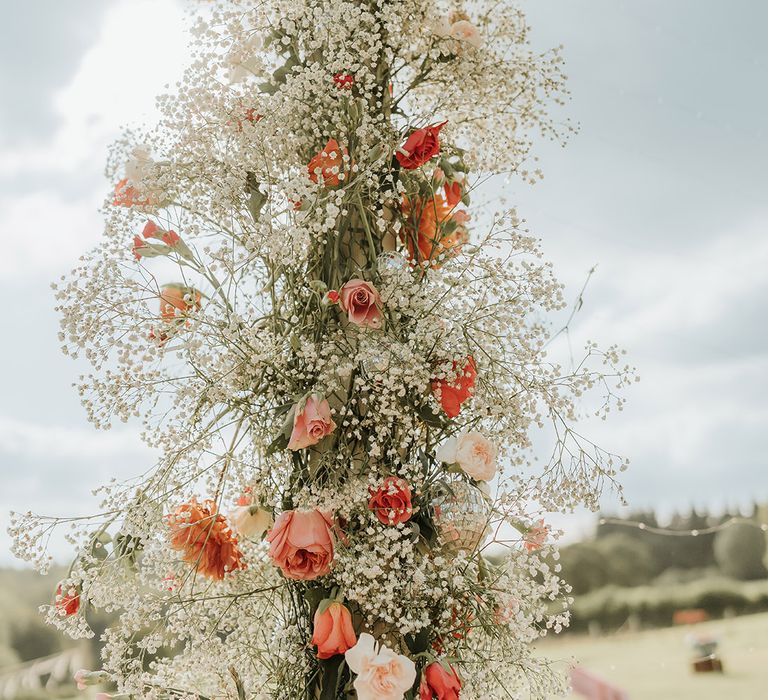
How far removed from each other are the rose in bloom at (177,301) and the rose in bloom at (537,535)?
1.50 ft

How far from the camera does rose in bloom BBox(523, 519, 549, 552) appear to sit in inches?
36.9

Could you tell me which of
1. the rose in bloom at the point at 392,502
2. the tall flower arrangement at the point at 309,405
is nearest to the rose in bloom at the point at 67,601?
the tall flower arrangement at the point at 309,405

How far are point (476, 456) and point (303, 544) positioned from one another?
0.21 m

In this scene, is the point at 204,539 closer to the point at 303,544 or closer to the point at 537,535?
the point at 303,544

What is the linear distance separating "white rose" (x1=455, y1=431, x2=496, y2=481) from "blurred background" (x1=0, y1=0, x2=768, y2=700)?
1008 mm

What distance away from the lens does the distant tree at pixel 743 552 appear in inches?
78.4

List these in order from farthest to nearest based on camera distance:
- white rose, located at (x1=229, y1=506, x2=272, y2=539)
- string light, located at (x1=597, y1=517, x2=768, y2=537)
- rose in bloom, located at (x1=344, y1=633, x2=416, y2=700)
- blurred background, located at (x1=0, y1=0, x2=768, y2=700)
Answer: string light, located at (x1=597, y1=517, x2=768, y2=537) → blurred background, located at (x1=0, y1=0, x2=768, y2=700) → white rose, located at (x1=229, y1=506, x2=272, y2=539) → rose in bloom, located at (x1=344, y1=633, x2=416, y2=700)

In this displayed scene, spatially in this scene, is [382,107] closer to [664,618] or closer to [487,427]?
[487,427]

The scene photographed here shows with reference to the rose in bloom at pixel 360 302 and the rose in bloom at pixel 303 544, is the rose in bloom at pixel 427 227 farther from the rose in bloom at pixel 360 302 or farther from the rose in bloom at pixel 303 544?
the rose in bloom at pixel 303 544

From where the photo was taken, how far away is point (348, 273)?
1002 millimetres

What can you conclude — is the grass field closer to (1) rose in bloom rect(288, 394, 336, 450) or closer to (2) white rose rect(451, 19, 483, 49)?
(1) rose in bloom rect(288, 394, 336, 450)

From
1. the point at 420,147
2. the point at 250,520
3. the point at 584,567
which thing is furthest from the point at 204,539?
the point at 584,567

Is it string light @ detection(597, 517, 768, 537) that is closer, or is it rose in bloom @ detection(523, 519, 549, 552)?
rose in bloom @ detection(523, 519, 549, 552)

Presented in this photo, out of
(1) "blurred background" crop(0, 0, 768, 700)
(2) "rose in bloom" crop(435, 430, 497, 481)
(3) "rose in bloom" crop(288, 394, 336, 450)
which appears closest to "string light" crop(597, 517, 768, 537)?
(1) "blurred background" crop(0, 0, 768, 700)
